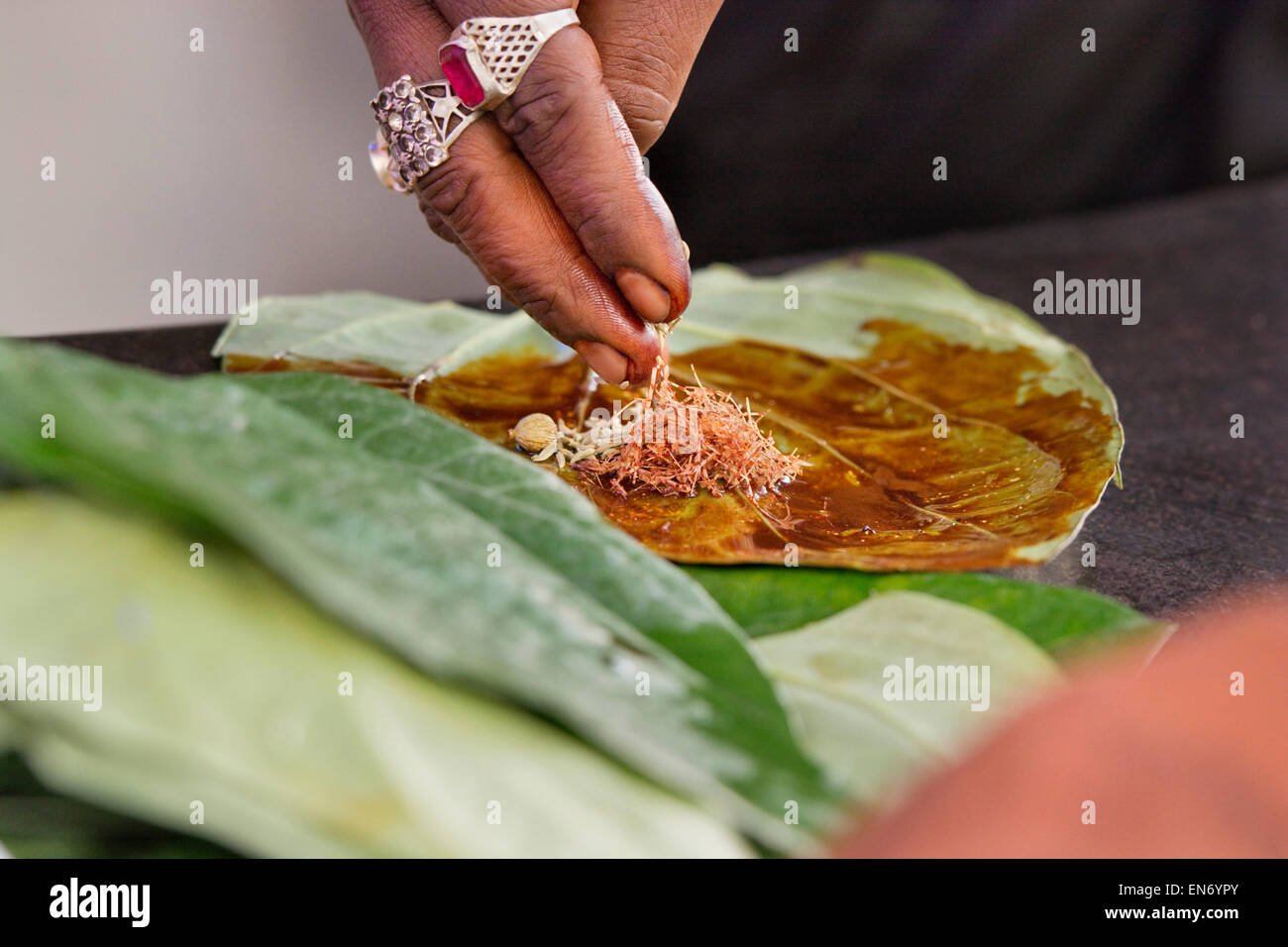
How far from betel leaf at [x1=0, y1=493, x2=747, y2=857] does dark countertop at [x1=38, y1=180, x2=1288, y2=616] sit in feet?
1.02

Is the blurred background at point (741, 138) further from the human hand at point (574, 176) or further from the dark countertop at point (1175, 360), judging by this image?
the human hand at point (574, 176)

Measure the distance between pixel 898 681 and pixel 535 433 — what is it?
0.95ft

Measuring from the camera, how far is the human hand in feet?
1.81

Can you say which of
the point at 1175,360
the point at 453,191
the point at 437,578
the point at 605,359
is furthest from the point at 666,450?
the point at 1175,360

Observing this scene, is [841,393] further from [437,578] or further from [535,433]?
[437,578]

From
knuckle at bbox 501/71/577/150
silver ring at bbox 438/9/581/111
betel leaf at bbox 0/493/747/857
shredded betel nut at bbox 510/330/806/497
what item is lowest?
betel leaf at bbox 0/493/747/857

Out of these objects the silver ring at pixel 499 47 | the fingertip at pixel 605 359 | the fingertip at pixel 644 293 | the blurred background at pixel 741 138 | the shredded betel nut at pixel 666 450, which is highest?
the blurred background at pixel 741 138

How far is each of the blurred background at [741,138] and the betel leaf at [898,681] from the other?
3.04 ft

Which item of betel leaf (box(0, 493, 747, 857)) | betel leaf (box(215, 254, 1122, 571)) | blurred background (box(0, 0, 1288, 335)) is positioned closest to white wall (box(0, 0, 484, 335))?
blurred background (box(0, 0, 1288, 335))

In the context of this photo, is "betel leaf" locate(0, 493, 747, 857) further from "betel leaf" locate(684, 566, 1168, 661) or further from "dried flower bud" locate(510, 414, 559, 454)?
"dried flower bud" locate(510, 414, 559, 454)

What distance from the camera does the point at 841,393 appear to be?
0.77 metres

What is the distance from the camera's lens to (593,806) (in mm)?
293

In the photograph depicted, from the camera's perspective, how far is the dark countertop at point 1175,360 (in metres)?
0.59

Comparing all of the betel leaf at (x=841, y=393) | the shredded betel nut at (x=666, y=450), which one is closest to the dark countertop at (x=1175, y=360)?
the betel leaf at (x=841, y=393)
